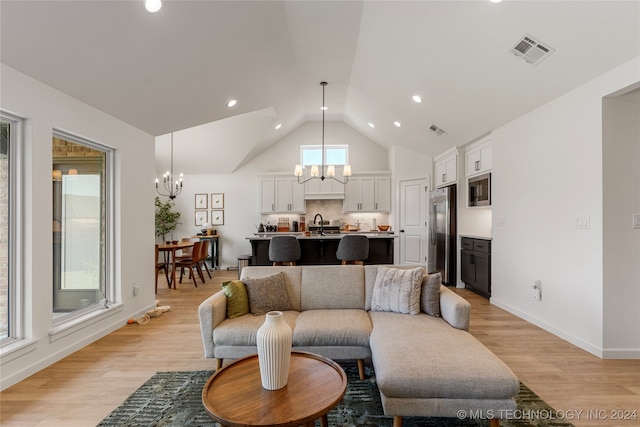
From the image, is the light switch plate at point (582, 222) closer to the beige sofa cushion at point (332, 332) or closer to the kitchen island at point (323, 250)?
the beige sofa cushion at point (332, 332)

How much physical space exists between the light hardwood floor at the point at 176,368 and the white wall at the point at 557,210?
308mm

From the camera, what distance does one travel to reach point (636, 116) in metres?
2.73

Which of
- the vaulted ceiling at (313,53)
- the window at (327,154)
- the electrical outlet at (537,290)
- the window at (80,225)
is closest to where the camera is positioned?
the vaulted ceiling at (313,53)

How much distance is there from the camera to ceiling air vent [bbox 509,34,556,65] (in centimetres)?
263

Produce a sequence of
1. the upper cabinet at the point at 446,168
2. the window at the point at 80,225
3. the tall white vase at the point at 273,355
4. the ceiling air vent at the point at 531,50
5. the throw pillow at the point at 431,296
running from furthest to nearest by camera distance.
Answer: the upper cabinet at the point at 446,168 < the window at the point at 80,225 < the ceiling air vent at the point at 531,50 < the throw pillow at the point at 431,296 < the tall white vase at the point at 273,355

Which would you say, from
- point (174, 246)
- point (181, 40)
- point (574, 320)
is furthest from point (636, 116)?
point (174, 246)

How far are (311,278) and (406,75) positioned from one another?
288cm

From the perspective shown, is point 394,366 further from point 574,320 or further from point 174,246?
point 174,246

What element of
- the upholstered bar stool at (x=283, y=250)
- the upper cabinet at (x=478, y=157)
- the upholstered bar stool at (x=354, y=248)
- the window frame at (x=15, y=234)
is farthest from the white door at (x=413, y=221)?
the window frame at (x=15, y=234)

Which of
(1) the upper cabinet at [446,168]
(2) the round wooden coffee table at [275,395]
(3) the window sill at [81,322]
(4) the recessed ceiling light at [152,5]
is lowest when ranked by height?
(3) the window sill at [81,322]

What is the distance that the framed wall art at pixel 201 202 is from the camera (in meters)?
7.71

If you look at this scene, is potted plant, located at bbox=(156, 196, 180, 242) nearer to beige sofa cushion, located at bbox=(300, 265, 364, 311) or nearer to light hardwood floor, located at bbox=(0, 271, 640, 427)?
light hardwood floor, located at bbox=(0, 271, 640, 427)

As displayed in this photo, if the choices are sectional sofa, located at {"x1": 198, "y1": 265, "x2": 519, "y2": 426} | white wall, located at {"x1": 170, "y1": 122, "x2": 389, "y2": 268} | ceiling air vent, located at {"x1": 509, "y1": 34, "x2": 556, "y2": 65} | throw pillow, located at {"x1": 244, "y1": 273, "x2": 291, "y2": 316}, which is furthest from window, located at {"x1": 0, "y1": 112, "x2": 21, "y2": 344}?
white wall, located at {"x1": 170, "y1": 122, "x2": 389, "y2": 268}

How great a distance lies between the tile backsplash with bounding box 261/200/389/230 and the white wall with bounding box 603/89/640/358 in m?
5.03
